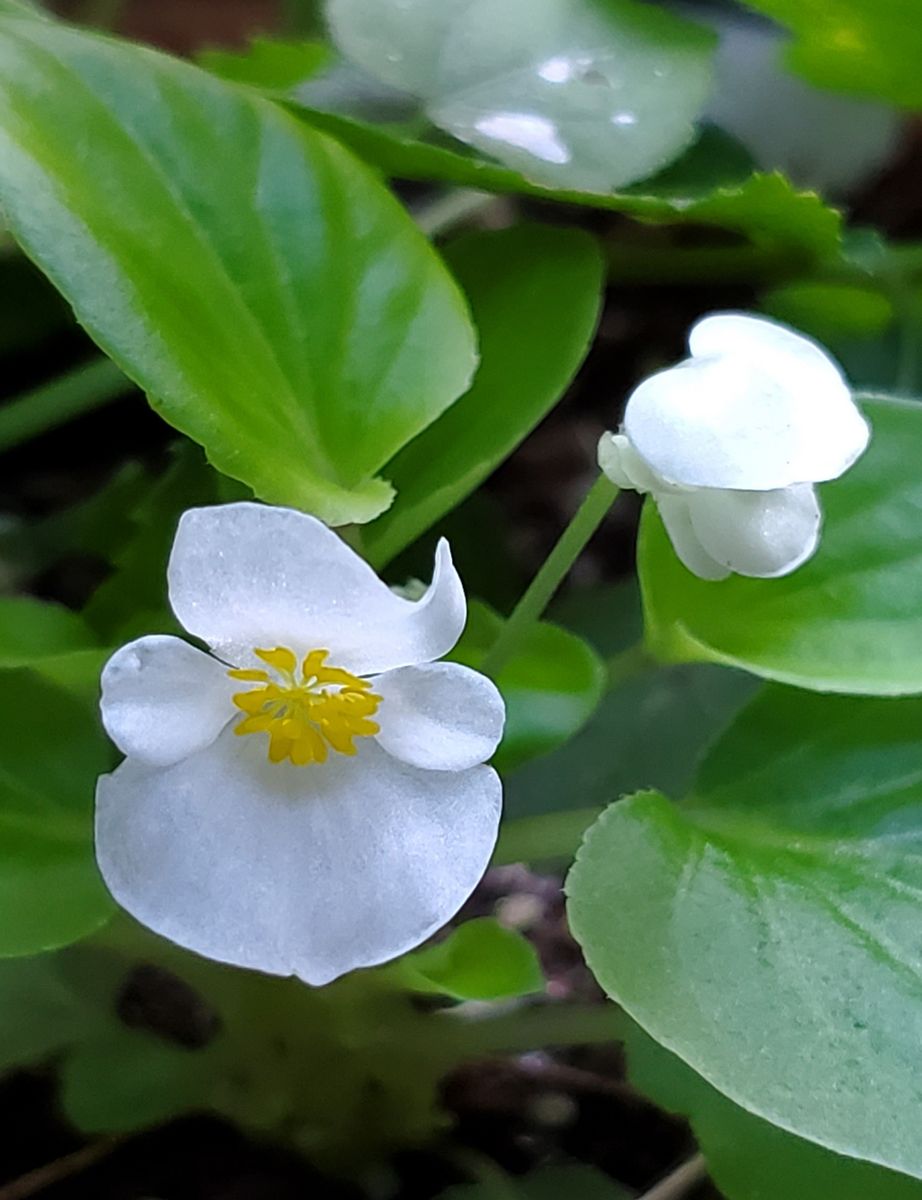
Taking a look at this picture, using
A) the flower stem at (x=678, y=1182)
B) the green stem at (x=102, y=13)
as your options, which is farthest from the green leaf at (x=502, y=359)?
the green stem at (x=102, y=13)

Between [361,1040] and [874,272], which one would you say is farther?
[874,272]

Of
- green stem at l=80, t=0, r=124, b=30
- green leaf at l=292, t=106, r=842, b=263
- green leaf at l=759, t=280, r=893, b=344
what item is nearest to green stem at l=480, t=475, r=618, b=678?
green leaf at l=292, t=106, r=842, b=263

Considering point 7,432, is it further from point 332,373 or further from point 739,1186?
point 739,1186

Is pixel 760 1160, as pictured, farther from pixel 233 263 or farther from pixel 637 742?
pixel 233 263

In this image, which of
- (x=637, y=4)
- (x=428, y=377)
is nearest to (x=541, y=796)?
(x=428, y=377)

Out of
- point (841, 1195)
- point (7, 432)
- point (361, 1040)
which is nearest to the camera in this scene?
point (841, 1195)

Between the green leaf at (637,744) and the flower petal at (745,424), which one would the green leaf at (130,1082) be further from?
the flower petal at (745,424)
